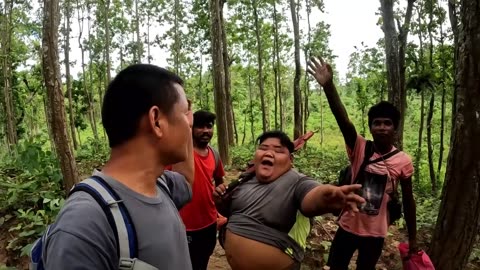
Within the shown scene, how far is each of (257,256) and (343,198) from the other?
0.80m

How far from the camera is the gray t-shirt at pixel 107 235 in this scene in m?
1.02

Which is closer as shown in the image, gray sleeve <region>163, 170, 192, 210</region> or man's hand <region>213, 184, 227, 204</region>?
gray sleeve <region>163, 170, 192, 210</region>

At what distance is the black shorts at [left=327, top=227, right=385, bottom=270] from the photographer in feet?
10.6

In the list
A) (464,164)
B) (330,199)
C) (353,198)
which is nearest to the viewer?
(353,198)

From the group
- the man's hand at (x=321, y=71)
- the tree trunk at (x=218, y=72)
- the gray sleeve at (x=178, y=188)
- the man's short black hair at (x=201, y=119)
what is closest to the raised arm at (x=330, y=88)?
the man's hand at (x=321, y=71)

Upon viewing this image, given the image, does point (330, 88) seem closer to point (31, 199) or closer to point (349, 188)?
point (349, 188)

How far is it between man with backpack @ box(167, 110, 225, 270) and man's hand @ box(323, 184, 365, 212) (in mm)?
1640

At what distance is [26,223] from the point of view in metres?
5.36

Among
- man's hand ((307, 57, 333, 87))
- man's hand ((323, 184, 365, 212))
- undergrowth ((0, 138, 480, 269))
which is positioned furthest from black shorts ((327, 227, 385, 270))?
undergrowth ((0, 138, 480, 269))

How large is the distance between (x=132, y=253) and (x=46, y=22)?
5271 millimetres

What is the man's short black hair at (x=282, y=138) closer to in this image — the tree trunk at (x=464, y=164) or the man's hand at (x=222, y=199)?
the man's hand at (x=222, y=199)

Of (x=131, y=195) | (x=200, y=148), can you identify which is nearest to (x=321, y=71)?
(x=200, y=148)

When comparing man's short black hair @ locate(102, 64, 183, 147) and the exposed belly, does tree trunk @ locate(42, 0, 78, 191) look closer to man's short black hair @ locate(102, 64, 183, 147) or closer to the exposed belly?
the exposed belly

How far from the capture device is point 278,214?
7.62 ft
